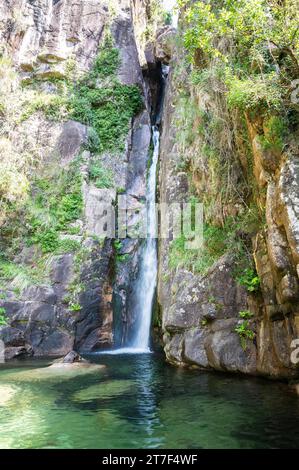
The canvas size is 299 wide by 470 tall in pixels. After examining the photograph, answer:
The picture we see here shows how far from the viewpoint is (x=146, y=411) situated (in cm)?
680

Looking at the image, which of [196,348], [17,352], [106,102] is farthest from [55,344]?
[106,102]

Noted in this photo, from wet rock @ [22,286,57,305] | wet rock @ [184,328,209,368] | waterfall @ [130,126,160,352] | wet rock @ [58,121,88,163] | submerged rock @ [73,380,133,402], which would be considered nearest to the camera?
submerged rock @ [73,380,133,402]

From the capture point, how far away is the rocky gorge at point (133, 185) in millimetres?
8258

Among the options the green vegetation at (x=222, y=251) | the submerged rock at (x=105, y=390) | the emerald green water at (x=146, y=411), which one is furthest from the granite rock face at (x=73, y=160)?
the submerged rock at (x=105, y=390)

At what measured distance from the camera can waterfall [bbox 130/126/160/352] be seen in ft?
52.7

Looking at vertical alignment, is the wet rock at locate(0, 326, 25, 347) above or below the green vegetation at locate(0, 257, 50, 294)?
below

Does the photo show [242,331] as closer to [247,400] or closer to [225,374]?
[225,374]

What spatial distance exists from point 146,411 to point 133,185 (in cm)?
1414

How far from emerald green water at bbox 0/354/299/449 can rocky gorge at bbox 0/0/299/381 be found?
115cm

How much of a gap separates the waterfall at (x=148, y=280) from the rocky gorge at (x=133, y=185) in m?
0.39

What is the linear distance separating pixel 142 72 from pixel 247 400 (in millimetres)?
20616

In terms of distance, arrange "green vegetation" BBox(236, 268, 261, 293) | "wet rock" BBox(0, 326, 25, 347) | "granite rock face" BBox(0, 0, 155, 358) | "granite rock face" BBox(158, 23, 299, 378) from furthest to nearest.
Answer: "granite rock face" BBox(0, 0, 155, 358)
"wet rock" BBox(0, 326, 25, 347)
"green vegetation" BBox(236, 268, 261, 293)
"granite rock face" BBox(158, 23, 299, 378)

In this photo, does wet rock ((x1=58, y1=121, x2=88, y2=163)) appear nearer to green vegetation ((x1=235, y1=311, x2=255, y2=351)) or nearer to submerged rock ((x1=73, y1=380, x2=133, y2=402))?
submerged rock ((x1=73, y1=380, x2=133, y2=402))

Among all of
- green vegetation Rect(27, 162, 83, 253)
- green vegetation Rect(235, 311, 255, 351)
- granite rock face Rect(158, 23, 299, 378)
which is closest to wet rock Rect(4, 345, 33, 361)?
green vegetation Rect(27, 162, 83, 253)
